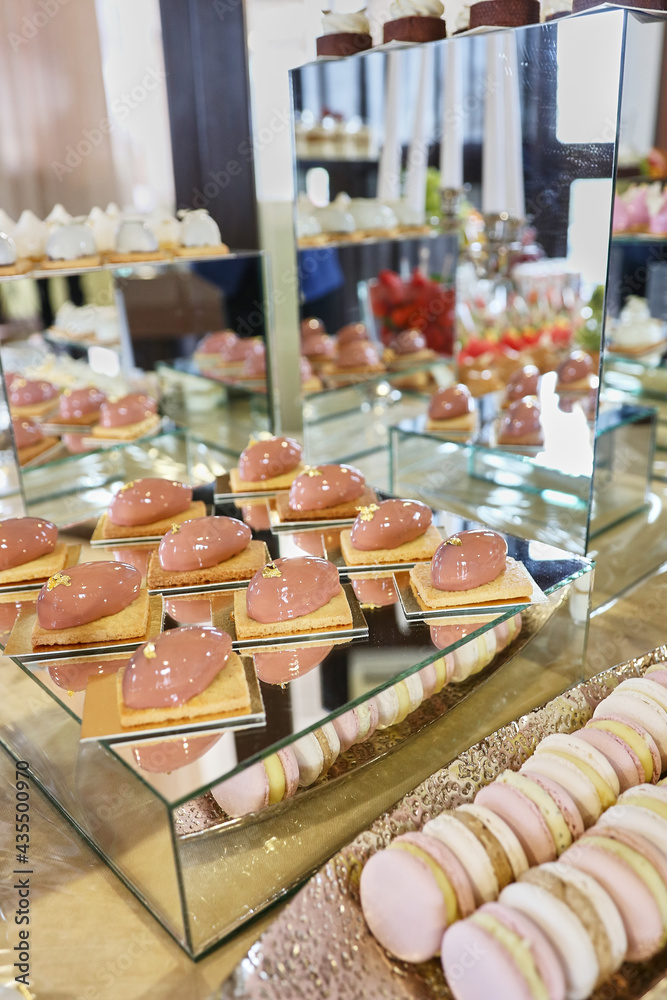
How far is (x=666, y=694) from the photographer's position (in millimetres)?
1146

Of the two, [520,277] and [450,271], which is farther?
[520,277]

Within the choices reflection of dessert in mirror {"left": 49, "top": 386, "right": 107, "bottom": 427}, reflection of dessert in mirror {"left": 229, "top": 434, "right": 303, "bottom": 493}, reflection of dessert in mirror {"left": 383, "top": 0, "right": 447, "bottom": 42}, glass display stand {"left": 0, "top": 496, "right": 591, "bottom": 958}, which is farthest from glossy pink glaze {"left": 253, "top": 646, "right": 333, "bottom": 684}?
reflection of dessert in mirror {"left": 383, "top": 0, "right": 447, "bottom": 42}

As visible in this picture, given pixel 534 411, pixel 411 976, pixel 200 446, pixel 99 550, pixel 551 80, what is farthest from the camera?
pixel 200 446

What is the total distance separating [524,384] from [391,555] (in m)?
1.24

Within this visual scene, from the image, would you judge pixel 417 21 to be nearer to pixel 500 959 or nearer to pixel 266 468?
pixel 266 468

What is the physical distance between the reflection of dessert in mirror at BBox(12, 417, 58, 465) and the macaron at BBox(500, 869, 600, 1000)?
1.90m

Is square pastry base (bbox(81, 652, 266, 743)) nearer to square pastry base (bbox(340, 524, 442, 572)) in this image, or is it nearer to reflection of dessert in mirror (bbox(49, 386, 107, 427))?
square pastry base (bbox(340, 524, 442, 572))

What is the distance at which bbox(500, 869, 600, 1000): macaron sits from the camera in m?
0.79

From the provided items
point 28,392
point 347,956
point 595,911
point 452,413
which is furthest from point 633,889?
point 28,392

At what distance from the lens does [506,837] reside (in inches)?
36.5

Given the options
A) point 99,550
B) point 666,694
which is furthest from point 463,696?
point 99,550

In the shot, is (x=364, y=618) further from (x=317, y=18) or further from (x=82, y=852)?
(x=317, y=18)

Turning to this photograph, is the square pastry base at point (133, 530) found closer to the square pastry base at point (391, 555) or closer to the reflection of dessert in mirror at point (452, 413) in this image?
the square pastry base at point (391, 555)

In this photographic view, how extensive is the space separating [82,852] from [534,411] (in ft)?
5.20
